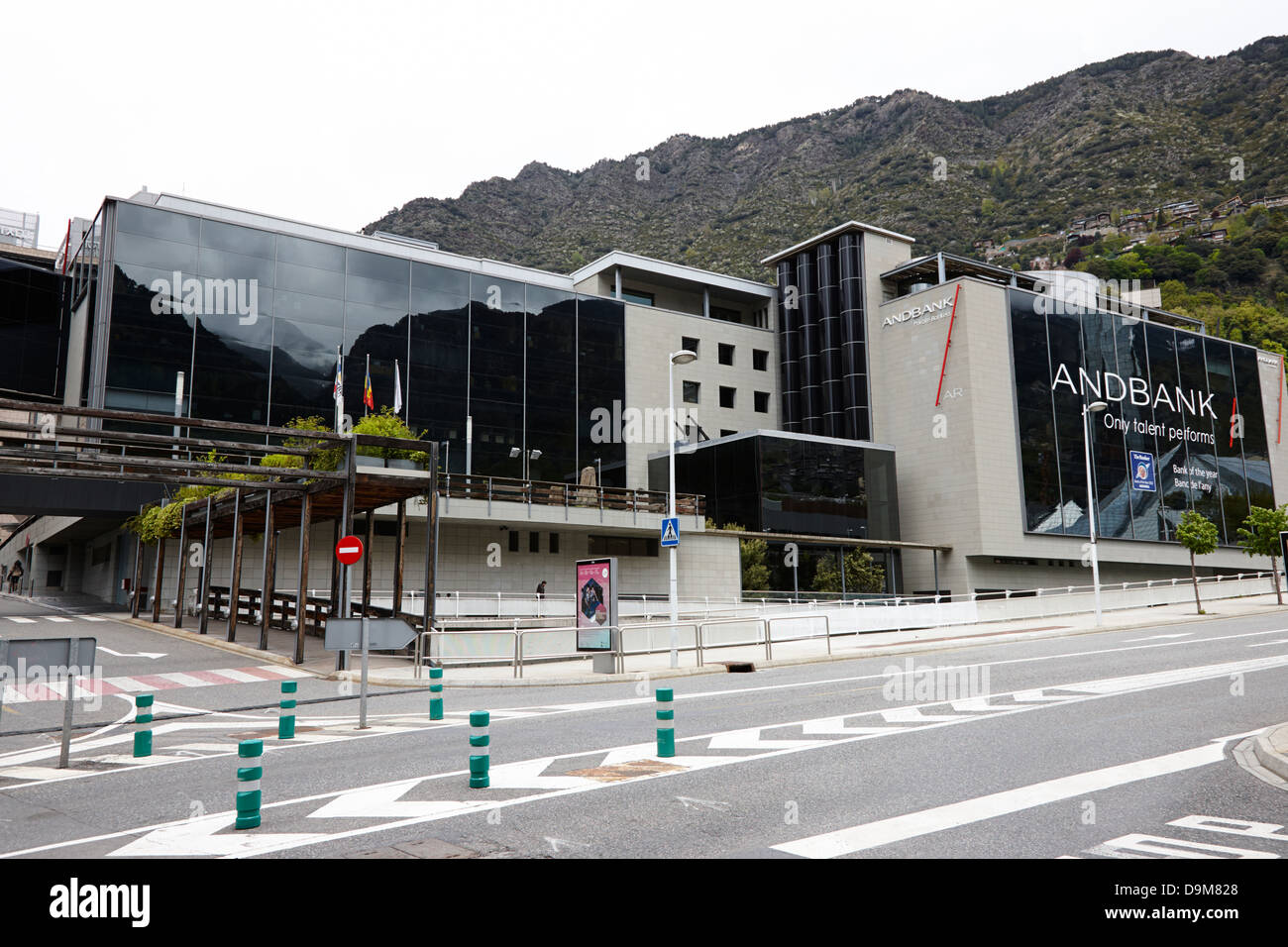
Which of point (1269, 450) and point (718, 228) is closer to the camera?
point (1269, 450)

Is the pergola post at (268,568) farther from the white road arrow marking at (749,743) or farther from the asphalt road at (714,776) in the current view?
the white road arrow marking at (749,743)

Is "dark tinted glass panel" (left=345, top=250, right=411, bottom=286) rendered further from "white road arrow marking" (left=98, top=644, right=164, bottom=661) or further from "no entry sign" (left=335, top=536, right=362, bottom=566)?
"no entry sign" (left=335, top=536, right=362, bottom=566)

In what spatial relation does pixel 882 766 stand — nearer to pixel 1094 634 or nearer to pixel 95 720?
pixel 95 720

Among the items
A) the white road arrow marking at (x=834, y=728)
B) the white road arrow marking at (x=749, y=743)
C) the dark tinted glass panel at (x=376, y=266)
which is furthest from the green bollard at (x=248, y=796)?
the dark tinted glass panel at (x=376, y=266)

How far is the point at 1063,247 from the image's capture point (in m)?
126

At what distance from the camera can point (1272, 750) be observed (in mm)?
9617

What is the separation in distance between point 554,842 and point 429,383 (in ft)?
136

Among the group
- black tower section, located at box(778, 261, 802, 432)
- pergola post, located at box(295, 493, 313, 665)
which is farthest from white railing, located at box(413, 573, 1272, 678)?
black tower section, located at box(778, 261, 802, 432)

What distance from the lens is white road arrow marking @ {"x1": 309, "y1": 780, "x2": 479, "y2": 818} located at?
312 inches

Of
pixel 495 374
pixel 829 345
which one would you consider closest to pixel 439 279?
pixel 495 374

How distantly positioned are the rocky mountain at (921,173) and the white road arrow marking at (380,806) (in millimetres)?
98996

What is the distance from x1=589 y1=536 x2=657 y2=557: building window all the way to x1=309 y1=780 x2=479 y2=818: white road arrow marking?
36.7 metres

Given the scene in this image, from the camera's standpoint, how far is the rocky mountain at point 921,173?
120125 millimetres
